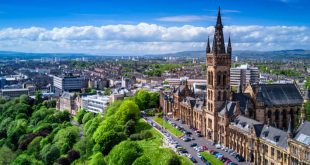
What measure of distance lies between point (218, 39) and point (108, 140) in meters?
43.2

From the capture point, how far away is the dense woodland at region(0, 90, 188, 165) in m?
92.6

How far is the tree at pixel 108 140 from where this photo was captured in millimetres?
108644

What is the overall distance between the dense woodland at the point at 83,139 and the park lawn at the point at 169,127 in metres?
6.89

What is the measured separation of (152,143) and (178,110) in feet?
140

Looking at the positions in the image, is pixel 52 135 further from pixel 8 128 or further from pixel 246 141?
pixel 246 141

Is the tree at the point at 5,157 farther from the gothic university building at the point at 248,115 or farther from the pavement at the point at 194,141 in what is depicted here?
the gothic university building at the point at 248,115

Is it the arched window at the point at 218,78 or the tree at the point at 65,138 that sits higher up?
the arched window at the point at 218,78

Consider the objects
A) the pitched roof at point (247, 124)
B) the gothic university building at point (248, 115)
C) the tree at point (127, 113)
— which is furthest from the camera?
the tree at point (127, 113)

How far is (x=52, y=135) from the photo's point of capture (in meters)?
139

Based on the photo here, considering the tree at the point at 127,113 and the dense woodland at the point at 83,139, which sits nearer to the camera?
the dense woodland at the point at 83,139

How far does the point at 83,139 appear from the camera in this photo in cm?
12288

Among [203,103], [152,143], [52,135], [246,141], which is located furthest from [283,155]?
[52,135]

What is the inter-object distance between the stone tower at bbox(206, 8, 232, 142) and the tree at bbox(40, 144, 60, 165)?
46862mm

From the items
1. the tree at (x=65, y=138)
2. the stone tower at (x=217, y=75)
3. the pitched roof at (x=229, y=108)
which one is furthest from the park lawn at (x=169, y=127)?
the tree at (x=65, y=138)
